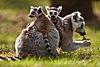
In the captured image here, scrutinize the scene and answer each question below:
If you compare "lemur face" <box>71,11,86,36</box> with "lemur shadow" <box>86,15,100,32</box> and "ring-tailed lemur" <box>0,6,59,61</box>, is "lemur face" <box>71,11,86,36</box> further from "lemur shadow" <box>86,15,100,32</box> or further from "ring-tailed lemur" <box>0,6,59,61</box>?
"lemur shadow" <box>86,15,100,32</box>

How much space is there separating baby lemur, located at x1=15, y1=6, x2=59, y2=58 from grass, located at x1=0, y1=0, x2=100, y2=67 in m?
0.32

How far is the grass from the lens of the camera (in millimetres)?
5812

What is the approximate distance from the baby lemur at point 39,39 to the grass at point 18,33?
0.32 metres

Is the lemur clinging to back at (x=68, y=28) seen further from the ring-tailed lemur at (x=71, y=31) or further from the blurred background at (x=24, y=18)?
the blurred background at (x=24, y=18)

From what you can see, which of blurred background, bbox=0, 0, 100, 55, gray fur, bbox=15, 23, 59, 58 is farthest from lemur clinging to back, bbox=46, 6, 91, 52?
blurred background, bbox=0, 0, 100, 55

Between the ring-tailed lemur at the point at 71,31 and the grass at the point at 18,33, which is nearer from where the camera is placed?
the grass at the point at 18,33

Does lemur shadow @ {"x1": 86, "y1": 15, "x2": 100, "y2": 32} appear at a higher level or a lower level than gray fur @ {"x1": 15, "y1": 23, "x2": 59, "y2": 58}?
higher

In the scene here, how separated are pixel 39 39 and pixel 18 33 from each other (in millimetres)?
7507

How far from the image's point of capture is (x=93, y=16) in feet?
59.4

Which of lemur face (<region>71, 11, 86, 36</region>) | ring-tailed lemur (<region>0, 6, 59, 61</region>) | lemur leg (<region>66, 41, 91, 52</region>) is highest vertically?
lemur face (<region>71, 11, 86, 36</region>)

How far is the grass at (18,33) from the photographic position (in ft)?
19.1

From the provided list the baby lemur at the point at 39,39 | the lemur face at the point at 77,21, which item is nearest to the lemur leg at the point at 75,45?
the lemur face at the point at 77,21

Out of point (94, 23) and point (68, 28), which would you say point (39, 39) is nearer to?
point (68, 28)

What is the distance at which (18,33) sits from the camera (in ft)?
47.0
